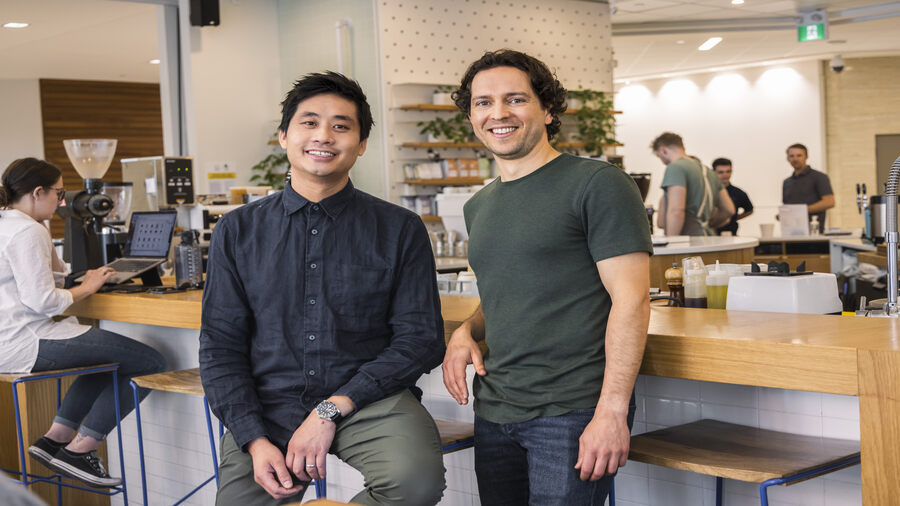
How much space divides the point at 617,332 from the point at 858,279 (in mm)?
4719

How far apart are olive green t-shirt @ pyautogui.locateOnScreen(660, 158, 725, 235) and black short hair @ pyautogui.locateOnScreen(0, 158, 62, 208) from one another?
418 cm

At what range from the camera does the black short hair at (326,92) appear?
7.23 ft

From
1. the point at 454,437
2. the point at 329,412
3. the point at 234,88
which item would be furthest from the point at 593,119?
the point at 329,412

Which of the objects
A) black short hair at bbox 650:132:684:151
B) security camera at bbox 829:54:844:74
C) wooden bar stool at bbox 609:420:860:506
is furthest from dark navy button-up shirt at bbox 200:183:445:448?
security camera at bbox 829:54:844:74

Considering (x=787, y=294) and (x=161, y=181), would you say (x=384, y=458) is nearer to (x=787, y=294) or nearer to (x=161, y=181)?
(x=787, y=294)

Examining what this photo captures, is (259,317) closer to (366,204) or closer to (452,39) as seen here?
(366,204)

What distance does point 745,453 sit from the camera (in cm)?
194

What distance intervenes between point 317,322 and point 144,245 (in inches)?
88.6

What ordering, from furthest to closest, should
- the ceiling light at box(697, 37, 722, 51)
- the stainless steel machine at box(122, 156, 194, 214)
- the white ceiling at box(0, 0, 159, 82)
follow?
1. the ceiling light at box(697, 37, 722, 51)
2. the white ceiling at box(0, 0, 159, 82)
3. the stainless steel machine at box(122, 156, 194, 214)

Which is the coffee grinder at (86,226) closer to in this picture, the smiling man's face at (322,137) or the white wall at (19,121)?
the smiling man's face at (322,137)

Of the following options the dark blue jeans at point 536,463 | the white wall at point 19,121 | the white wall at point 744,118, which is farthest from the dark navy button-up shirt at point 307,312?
the white wall at point 744,118

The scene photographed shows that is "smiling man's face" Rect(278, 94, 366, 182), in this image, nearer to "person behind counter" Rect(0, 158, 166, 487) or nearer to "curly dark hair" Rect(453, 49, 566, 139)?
"curly dark hair" Rect(453, 49, 566, 139)

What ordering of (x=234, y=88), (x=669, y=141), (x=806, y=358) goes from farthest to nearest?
(x=234, y=88), (x=669, y=141), (x=806, y=358)

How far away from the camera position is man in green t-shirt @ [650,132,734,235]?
6.59 metres
